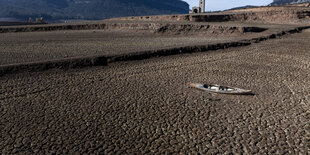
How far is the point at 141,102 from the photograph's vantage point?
4703mm

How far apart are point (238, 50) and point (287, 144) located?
6808 millimetres

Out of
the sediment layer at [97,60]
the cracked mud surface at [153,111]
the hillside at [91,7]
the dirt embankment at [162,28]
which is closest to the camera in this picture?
the cracked mud surface at [153,111]

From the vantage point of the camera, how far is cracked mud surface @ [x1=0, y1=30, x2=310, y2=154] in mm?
3342

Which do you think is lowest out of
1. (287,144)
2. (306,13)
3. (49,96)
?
(287,144)

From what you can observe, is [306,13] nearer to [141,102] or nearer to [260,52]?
[260,52]

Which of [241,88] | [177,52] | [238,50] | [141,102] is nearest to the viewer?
[141,102]

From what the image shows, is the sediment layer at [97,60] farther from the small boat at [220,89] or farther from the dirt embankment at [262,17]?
the dirt embankment at [262,17]

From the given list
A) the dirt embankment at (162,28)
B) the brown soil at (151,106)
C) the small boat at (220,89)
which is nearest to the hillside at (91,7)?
the dirt embankment at (162,28)

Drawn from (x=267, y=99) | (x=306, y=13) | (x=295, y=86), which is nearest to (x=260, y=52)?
(x=295, y=86)

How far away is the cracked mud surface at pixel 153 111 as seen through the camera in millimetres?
3342

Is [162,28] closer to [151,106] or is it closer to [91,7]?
[151,106]

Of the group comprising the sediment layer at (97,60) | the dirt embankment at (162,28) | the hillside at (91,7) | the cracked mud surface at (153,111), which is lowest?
the cracked mud surface at (153,111)

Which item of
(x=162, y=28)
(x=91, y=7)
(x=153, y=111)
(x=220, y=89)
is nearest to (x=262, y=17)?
(x=162, y=28)

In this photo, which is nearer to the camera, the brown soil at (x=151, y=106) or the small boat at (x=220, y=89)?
the brown soil at (x=151, y=106)
